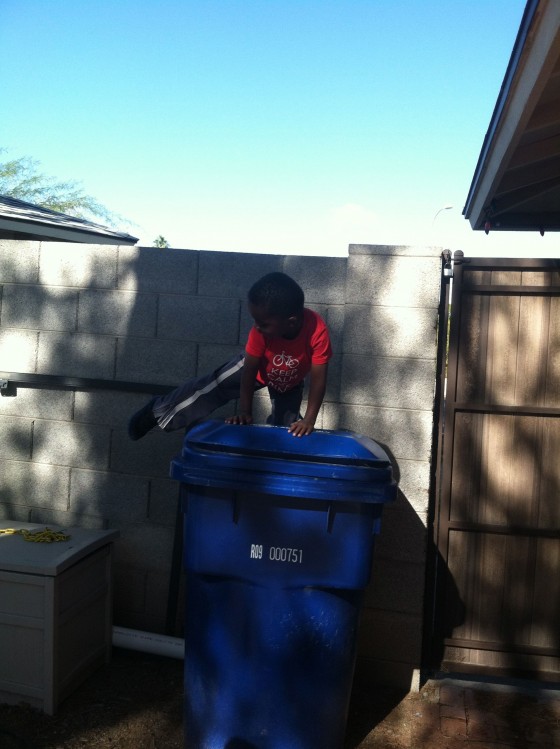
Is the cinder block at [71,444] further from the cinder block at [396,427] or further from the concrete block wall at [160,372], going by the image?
the cinder block at [396,427]

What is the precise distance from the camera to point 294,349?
3.45 meters

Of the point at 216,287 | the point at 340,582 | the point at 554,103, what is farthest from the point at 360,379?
the point at 554,103

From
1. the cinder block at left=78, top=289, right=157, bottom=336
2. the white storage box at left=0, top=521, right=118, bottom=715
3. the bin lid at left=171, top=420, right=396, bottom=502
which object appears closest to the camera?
the bin lid at left=171, top=420, right=396, bottom=502

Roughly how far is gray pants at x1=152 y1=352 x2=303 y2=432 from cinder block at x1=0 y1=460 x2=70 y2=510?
950 mm

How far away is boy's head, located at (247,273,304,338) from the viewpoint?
323cm

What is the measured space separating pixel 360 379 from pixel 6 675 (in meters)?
2.29

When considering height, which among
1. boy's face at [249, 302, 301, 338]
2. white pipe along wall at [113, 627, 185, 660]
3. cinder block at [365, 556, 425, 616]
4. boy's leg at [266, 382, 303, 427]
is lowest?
white pipe along wall at [113, 627, 185, 660]

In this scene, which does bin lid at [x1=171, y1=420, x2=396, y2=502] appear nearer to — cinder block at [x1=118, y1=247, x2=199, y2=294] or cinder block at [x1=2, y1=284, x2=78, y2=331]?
cinder block at [x1=118, y1=247, x2=199, y2=294]

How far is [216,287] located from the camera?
159 inches

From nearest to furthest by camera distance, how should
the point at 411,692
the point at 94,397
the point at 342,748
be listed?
1. the point at 342,748
2. the point at 411,692
3. the point at 94,397

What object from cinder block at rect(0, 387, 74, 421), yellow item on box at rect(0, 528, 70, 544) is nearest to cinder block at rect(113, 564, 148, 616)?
yellow item on box at rect(0, 528, 70, 544)

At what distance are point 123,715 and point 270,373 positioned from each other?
5.89ft

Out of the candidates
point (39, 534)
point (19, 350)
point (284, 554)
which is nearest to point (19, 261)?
point (19, 350)

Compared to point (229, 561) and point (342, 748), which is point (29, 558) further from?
point (342, 748)
